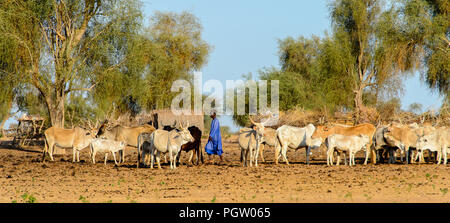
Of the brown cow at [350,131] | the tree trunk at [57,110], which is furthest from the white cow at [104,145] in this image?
the tree trunk at [57,110]

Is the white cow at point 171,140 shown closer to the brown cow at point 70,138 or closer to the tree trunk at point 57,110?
the brown cow at point 70,138

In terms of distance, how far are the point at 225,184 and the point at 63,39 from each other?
16358mm

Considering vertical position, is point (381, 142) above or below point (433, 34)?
below

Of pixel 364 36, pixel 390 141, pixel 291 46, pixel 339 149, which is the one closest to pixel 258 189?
pixel 339 149

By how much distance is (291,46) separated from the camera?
5609 cm

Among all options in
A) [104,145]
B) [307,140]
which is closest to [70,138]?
[104,145]

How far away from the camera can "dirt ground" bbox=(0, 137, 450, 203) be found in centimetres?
1182

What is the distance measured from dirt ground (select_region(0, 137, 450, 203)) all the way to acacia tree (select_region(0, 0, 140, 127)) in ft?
26.3

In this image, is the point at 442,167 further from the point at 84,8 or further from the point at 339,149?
the point at 84,8

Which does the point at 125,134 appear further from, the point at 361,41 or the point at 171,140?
the point at 361,41

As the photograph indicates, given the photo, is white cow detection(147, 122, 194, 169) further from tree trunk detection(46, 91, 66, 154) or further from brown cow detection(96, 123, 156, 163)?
tree trunk detection(46, 91, 66, 154)

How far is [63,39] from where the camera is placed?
2798 cm

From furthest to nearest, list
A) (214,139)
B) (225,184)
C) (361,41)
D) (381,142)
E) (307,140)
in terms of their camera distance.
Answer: (361,41)
(214,139)
(307,140)
(381,142)
(225,184)
